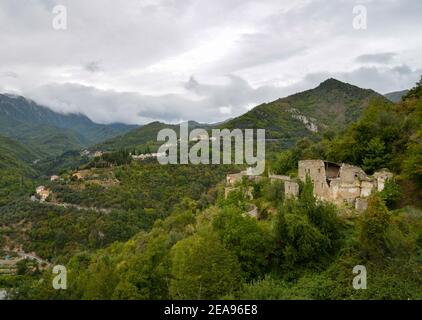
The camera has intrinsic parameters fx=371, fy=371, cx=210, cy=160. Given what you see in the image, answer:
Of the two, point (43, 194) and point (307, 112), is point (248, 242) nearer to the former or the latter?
point (43, 194)

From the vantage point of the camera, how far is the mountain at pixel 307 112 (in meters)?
124

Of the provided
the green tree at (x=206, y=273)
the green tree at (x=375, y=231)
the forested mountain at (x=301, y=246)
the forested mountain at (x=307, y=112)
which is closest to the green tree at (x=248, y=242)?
the forested mountain at (x=301, y=246)

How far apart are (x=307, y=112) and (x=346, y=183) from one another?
438ft

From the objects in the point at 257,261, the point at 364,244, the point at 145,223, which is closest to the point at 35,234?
the point at 145,223

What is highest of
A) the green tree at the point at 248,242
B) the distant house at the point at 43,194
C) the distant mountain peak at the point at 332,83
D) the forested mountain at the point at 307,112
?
the distant mountain peak at the point at 332,83

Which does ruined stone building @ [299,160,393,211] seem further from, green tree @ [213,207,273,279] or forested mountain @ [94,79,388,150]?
forested mountain @ [94,79,388,150]

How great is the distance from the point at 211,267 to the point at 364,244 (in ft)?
23.3

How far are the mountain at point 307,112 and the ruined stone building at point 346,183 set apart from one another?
7957 centimetres

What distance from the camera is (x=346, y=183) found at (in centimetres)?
2316

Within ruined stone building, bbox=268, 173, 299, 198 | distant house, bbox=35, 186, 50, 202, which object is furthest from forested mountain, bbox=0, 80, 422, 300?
distant house, bbox=35, 186, 50, 202

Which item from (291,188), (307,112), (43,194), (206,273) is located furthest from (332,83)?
(206,273)

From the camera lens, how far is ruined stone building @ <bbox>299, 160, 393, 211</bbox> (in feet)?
74.0

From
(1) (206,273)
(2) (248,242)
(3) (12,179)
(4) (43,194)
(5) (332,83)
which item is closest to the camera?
(1) (206,273)

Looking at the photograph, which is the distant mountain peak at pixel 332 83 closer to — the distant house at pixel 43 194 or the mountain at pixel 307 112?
the mountain at pixel 307 112
